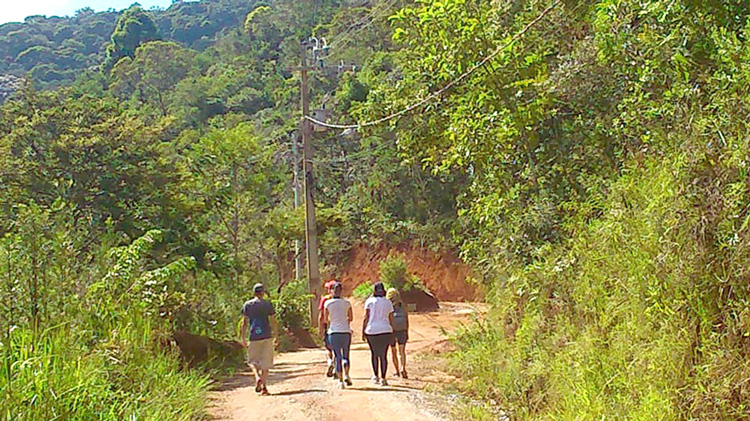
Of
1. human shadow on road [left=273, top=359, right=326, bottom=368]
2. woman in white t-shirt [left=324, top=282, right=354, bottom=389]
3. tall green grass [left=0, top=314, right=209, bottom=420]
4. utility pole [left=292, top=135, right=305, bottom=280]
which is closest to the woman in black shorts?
woman in white t-shirt [left=324, top=282, right=354, bottom=389]

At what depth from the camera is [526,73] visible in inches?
453

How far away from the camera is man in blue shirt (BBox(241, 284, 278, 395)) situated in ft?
35.3

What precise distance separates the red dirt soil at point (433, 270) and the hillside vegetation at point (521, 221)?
44.3 ft

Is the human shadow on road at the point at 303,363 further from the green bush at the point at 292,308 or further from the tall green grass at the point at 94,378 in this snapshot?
the green bush at the point at 292,308

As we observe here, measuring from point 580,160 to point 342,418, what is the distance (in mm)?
4712

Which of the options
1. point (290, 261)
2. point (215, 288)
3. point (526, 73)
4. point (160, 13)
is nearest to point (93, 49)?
point (160, 13)

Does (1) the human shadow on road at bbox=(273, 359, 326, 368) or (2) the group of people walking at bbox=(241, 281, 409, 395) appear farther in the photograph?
(1) the human shadow on road at bbox=(273, 359, 326, 368)

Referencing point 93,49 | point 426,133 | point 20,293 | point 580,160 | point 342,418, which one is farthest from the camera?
point 93,49

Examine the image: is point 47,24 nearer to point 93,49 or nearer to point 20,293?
point 93,49

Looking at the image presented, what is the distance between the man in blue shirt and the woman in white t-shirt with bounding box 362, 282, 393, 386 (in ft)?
4.74

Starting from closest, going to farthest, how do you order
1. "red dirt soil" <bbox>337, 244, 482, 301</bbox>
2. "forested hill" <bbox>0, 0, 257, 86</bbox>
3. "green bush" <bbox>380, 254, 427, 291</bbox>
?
"green bush" <bbox>380, 254, 427, 291</bbox>, "red dirt soil" <bbox>337, 244, 482, 301</bbox>, "forested hill" <bbox>0, 0, 257, 86</bbox>

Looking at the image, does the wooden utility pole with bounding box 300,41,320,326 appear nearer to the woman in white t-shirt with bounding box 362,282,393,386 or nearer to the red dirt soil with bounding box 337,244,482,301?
the woman in white t-shirt with bounding box 362,282,393,386

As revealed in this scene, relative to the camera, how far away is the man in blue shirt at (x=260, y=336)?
10773 millimetres

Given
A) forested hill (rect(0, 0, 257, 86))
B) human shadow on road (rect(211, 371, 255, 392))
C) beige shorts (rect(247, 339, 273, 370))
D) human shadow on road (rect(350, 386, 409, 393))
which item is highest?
forested hill (rect(0, 0, 257, 86))
